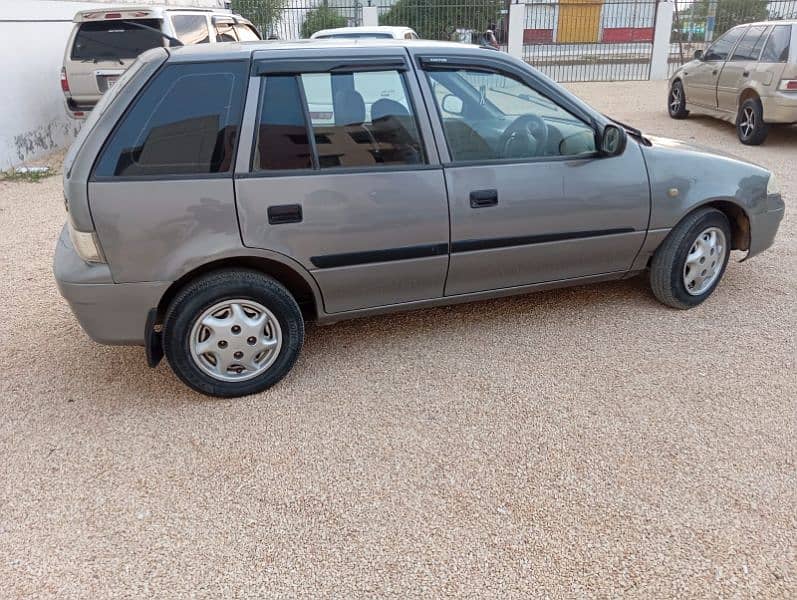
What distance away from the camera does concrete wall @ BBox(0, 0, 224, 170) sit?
9367 mm

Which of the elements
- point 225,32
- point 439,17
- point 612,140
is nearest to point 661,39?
point 439,17

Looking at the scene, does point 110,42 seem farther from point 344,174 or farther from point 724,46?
point 724,46

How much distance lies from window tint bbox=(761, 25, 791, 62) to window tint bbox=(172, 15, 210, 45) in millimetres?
8073

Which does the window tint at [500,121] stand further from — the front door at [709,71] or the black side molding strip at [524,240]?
the front door at [709,71]

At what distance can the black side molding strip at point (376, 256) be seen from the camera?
356 centimetres

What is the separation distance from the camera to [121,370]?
3941 millimetres

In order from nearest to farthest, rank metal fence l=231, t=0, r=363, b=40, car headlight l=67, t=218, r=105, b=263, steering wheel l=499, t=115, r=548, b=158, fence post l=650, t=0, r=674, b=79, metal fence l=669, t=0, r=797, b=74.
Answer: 1. car headlight l=67, t=218, r=105, b=263
2. steering wheel l=499, t=115, r=548, b=158
3. fence post l=650, t=0, r=674, b=79
4. metal fence l=231, t=0, r=363, b=40
5. metal fence l=669, t=0, r=797, b=74

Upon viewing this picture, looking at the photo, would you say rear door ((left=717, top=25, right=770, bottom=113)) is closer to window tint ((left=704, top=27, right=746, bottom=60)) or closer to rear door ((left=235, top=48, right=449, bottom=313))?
window tint ((left=704, top=27, right=746, bottom=60))

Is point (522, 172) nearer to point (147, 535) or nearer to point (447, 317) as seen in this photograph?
point (447, 317)

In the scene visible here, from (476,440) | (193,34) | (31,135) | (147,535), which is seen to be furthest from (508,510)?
(31,135)

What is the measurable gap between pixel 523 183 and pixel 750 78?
7.93 m

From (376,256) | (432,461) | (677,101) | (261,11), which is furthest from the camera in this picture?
(261,11)

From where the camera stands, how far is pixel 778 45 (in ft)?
31.0

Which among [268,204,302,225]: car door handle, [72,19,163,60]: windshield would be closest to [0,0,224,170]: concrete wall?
[72,19,163,60]: windshield
